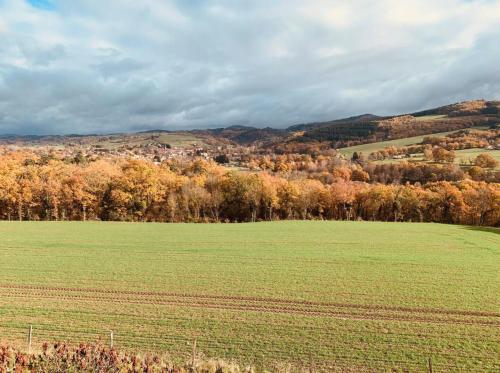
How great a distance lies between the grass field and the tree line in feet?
130

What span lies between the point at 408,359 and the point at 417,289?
40.8 ft

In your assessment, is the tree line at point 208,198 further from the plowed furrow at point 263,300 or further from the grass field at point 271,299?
the plowed furrow at point 263,300

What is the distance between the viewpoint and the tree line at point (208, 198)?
3511 inches

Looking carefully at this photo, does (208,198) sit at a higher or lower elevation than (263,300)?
higher

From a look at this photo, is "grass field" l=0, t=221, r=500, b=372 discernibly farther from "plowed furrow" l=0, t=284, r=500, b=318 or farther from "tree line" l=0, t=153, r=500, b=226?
"tree line" l=0, t=153, r=500, b=226

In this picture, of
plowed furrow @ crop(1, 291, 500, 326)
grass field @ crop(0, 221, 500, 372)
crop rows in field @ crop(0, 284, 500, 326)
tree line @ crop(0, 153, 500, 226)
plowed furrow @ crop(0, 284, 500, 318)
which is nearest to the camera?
grass field @ crop(0, 221, 500, 372)

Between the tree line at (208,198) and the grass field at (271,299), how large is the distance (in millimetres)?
39601

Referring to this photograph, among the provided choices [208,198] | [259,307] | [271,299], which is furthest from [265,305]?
[208,198]

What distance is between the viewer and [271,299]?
27625 millimetres

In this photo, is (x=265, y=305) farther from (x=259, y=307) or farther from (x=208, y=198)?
(x=208, y=198)

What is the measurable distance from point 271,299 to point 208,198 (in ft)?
222

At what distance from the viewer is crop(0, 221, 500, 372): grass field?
20.2 m

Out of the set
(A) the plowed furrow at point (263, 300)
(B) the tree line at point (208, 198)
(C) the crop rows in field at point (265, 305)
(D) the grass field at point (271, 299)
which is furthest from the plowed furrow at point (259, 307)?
(B) the tree line at point (208, 198)

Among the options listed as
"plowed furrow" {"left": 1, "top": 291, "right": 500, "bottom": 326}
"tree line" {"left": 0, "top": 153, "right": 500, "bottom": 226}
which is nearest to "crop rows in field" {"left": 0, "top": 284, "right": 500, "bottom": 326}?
"plowed furrow" {"left": 1, "top": 291, "right": 500, "bottom": 326}
